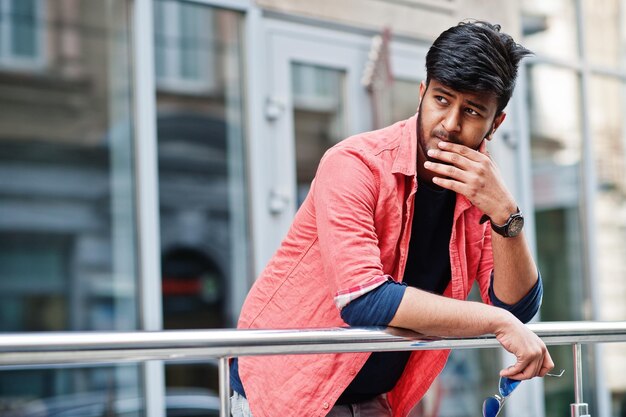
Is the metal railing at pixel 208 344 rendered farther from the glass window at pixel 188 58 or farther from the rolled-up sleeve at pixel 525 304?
the glass window at pixel 188 58

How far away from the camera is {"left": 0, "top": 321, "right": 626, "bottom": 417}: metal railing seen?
1617mm

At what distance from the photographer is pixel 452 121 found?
2.00 metres

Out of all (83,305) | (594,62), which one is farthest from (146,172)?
(83,305)

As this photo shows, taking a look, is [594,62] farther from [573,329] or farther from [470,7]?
[573,329]

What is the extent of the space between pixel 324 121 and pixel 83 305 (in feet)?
22.9

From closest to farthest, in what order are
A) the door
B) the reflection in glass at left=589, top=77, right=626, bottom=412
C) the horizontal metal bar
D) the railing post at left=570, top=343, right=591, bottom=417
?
the horizontal metal bar, the railing post at left=570, top=343, right=591, bottom=417, the door, the reflection in glass at left=589, top=77, right=626, bottom=412

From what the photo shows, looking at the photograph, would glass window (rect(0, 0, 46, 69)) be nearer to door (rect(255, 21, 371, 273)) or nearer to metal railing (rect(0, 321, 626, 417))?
door (rect(255, 21, 371, 273))

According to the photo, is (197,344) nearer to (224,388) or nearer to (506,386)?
(224,388)

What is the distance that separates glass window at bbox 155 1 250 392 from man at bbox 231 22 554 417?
394 inches

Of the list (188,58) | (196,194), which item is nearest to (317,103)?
(196,194)

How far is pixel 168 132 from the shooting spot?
43.2 feet

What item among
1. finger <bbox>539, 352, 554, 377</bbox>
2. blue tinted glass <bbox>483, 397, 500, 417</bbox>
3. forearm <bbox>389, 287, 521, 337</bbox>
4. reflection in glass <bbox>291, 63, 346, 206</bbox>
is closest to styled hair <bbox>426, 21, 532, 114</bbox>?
forearm <bbox>389, 287, 521, 337</bbox>

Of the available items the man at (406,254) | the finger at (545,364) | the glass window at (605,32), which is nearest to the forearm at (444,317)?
the man at (406,254)

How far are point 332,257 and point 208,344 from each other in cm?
33
